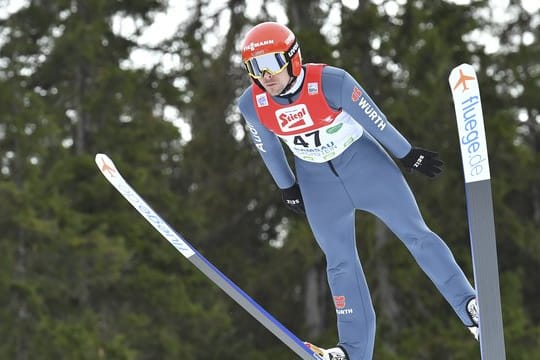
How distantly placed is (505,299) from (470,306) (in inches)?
377

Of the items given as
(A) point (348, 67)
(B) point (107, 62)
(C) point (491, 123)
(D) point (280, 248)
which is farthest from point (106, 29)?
(C) point (491, 123)

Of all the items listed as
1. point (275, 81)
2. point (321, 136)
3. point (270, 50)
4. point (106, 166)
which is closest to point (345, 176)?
point (321, 136)

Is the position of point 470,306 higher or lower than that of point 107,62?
higher

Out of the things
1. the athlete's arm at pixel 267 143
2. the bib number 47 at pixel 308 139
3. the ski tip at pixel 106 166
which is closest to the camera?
the bib number 47 at pixel 308 139

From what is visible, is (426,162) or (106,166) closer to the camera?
(426,162)

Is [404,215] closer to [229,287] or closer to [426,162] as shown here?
[426,162]

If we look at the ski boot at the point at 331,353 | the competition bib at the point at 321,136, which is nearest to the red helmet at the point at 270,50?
the competition bib at the point at 321,136

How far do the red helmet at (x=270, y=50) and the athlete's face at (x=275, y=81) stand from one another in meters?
0.02

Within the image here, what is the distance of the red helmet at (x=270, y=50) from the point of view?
389 centimetres

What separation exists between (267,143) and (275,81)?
16.2 inches

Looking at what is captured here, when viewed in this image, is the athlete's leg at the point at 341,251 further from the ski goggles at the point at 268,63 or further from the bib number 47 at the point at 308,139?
the ski goggles at the point at 268,63

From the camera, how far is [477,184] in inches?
129

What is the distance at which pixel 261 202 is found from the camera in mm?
15461

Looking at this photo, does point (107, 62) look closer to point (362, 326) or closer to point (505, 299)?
point (505, 299)
